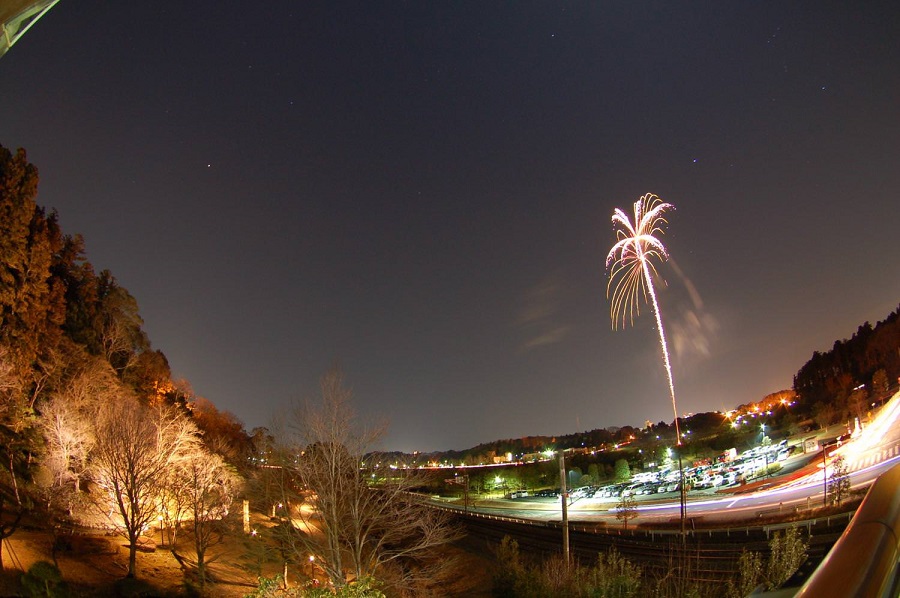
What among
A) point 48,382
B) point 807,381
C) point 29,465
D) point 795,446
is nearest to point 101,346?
point 48,382

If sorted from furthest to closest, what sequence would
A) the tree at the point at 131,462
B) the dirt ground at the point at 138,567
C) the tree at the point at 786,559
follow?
the tree at the point at 131,462
the dirt ground at the point at 138,567
the tree at the point at 786,559

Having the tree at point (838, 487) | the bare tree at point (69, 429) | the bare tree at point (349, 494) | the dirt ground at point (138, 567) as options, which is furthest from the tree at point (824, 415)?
the bare tree at point (69, 429)

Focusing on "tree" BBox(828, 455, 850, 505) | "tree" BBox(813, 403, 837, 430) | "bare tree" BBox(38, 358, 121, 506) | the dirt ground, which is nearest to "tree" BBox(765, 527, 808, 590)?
the dirt ground

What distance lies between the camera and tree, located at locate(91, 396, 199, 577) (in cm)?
2619

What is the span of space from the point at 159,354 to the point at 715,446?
9080cm

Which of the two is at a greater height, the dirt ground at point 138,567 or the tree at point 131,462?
the tree at point 131,462

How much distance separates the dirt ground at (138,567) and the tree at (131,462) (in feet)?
3.23

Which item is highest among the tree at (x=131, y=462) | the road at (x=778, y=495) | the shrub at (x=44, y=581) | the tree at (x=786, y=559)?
the tree at (x=131, y=462)

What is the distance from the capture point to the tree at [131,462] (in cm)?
2619

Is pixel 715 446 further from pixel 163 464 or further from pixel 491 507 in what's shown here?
pixel 163 464

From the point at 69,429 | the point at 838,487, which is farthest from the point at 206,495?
the point at 838,487

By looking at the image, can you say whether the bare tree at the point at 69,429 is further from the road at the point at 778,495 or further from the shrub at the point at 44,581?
the road at the point at 778,495

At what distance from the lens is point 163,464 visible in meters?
28.7

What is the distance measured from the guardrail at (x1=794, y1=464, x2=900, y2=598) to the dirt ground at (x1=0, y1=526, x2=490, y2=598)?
26608 mm
